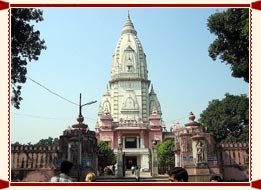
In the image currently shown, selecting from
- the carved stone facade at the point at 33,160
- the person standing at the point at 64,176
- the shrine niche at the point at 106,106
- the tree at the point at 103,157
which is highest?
the shrine niche at the point at 106,106

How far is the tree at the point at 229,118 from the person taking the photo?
40250mm

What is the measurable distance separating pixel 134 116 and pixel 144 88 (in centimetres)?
593

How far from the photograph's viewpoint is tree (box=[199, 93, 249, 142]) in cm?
4025

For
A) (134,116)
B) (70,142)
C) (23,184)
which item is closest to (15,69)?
(70,142)

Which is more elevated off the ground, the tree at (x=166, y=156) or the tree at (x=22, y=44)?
the tree at (x=22, y=44)

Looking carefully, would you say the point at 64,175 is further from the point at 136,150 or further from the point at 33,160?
the point at 136,150

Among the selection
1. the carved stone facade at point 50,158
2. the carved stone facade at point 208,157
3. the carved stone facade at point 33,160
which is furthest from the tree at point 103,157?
the carved stone facade at point 208,157

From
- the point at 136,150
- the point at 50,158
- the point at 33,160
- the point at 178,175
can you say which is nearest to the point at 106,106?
the point at 136,150

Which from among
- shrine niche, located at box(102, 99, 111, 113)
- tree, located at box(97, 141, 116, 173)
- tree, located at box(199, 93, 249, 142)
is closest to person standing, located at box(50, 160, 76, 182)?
tree, located at box(97, 141, 116, 173)

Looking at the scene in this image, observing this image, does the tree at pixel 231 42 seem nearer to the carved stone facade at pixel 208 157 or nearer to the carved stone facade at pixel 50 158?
the carved stone facade at pixel 208 157

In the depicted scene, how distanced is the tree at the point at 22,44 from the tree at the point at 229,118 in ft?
97.0

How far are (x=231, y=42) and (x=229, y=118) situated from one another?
2493cm

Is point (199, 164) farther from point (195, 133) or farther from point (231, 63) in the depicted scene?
point (231, 63)

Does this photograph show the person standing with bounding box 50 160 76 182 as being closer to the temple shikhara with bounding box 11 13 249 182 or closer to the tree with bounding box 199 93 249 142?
the temple shikhara with bounding box 11 13 249 182
